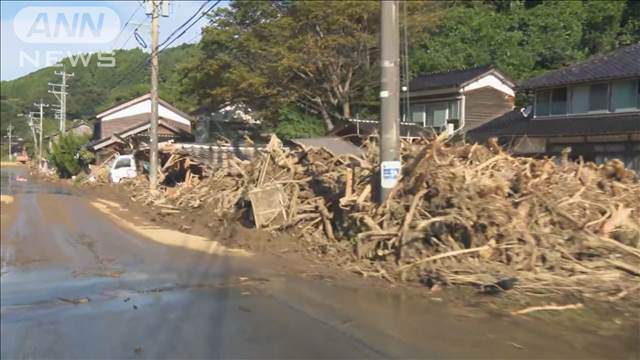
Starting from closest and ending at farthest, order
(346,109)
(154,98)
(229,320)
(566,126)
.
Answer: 1. (229,320)
2. (154,98)
3. (566,126)
4. (346,109)

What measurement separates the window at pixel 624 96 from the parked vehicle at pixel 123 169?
23.0 m

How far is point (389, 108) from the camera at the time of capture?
39.2 ft

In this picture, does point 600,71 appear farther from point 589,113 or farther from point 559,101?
point 559,101

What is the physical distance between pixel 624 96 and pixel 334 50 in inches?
472

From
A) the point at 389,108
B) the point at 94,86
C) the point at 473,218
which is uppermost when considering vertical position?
the point at 94,86

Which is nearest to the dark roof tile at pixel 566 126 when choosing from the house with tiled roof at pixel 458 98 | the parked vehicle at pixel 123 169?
the house with tiled roof at pixel 458 98

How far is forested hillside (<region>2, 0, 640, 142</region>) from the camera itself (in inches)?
1132

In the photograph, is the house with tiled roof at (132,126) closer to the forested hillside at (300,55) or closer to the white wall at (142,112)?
the white wall at (142,112)

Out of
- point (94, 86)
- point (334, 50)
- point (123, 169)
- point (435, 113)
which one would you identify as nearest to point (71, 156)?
point (94, 86)

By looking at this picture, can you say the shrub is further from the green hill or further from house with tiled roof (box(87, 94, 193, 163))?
the green hill

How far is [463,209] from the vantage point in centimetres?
1116

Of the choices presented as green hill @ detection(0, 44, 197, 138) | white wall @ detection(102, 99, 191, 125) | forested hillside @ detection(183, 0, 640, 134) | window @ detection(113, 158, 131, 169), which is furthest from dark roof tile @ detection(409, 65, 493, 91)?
white wall @ detection(102, 99, 191, 125)

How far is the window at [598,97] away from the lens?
2809 cm

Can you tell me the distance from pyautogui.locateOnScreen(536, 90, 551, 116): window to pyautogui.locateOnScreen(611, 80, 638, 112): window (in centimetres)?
338
